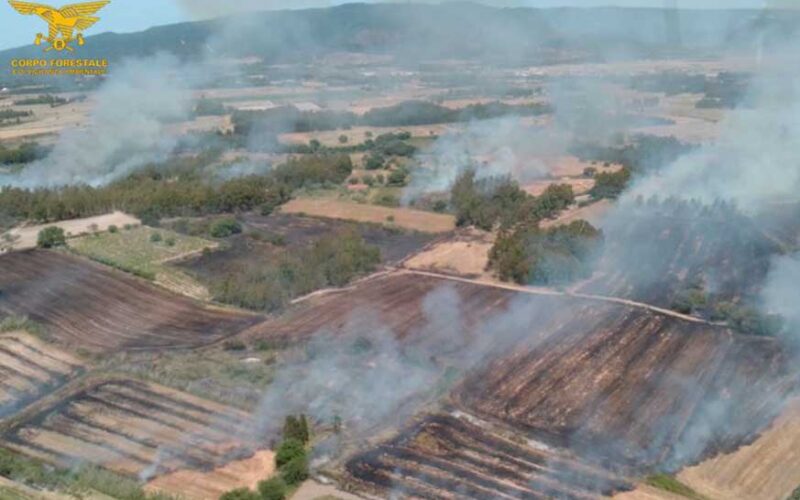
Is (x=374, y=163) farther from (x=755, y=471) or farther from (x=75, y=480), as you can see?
(x=755, y=471)

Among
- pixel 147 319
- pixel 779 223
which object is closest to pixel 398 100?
pixel 779 223

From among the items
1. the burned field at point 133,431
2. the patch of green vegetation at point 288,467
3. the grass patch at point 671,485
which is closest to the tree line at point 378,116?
the burned field at point 133,431

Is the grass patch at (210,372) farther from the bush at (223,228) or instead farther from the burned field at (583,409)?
the bush at (223,228)

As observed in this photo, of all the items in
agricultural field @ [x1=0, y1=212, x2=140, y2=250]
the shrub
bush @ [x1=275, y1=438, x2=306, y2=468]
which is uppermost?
agricultural field @ [x1=0, y1=212, x2=140, y2=250]

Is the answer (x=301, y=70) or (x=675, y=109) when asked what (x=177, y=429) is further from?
(x=301, y=70)

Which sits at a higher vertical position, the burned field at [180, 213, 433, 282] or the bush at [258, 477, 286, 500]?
the burned field at [180, 213, 433, 282]

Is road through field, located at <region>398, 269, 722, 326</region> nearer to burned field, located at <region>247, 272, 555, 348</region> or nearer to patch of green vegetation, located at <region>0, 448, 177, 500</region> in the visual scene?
burned field, located at <region>247, 272, 555, 348</region>

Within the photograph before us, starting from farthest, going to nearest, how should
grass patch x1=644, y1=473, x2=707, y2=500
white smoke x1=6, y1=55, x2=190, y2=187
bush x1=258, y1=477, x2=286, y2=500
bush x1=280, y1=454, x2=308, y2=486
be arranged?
white smoke x1=6, y1=55, x2=190, y2=187, bush x1=280, y1=454, x2=308, y2=486, grass patch x1=644, y1=473, x2=707, y2=500, bush x1=258, y1=477, x2=286, y2=500

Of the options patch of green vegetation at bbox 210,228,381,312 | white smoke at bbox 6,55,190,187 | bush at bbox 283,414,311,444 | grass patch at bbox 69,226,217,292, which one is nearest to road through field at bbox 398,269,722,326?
patch of green vegetation at bbox 210,228,381,312
